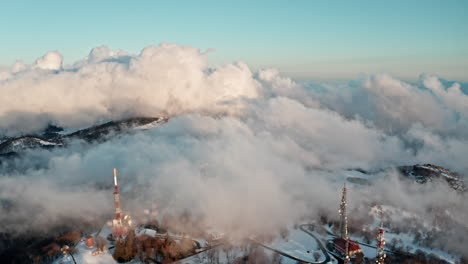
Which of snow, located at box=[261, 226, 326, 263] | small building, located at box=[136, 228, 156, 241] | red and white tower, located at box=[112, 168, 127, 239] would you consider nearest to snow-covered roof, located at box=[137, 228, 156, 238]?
small building, located at box=[136, 228, 156, 241]

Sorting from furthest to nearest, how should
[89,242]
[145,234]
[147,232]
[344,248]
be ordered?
1. [147,232]
2. [145,234]
3. [344,248]
4. [89,242]

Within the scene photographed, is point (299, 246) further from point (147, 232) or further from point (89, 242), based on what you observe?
point (89, 242)

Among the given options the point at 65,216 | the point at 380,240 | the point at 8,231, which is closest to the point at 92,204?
the point at 65,216

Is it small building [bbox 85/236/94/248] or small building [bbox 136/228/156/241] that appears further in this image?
small building [bbox 136/228/156/241]

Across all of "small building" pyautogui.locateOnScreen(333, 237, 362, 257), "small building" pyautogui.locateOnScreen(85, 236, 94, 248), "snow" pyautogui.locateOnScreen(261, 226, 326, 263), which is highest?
"small building" pyautogui.locateOnScreen(85, 236, 94, 248)

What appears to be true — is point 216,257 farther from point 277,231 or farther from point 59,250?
point 59,250

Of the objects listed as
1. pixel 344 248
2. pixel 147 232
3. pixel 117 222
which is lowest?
pixel 344 248

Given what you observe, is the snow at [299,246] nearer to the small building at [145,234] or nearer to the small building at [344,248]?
the small building at [344,248]

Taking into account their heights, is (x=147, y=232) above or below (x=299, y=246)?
above

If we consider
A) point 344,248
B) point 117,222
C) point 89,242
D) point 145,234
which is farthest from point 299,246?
point 89,242

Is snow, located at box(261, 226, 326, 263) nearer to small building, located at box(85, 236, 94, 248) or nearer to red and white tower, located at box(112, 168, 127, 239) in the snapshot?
red and white tower, located at box(112, 168, 127, 239)

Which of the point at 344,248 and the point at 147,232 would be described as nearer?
the point at 344,248

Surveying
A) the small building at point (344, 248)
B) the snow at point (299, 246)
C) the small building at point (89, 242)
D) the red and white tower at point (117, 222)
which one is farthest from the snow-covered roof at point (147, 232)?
the small building at point (344, 248)
